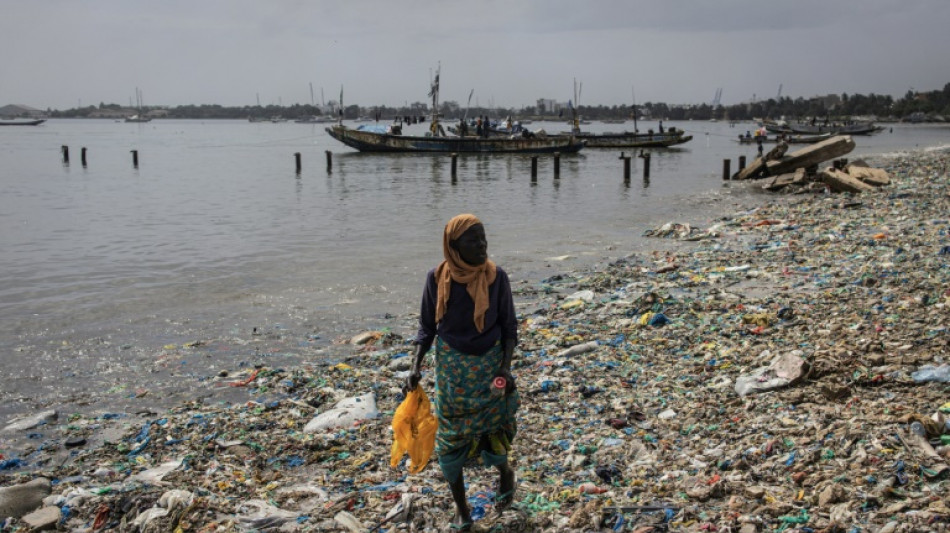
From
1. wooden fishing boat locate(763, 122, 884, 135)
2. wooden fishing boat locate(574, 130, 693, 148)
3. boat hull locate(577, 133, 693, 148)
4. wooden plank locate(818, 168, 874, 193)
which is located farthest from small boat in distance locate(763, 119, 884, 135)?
wooden plank locate(818, 168, 874, 193)

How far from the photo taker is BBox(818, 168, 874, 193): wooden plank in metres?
16.4

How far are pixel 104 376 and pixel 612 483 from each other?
17.2ft

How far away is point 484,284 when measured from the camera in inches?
131

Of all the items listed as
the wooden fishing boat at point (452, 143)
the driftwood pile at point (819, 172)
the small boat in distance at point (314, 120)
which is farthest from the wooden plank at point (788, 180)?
the small boat in distance at point (314, 120)

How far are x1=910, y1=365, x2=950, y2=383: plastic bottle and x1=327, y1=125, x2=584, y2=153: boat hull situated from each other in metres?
38.9

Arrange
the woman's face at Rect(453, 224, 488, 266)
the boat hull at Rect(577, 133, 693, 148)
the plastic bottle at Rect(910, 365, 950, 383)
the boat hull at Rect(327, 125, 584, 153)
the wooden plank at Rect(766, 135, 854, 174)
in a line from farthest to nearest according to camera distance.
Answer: the boat hull at Rect(577, 133, 693, 148), the boat hull at Rect(327, 125, 584, 153), the wooden plank at Rect(766, 135, 854, 174), the plastic bottle at Rect(910, 365, 950, 383), the woman's face at Rect(453, 224, 488, 266)

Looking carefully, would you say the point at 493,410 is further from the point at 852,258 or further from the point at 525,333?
the point at 852,258

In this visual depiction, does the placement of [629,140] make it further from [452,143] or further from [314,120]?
[314,120]

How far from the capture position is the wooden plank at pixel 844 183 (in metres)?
16.4

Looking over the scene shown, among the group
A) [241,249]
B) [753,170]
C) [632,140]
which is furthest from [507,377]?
[632,140]

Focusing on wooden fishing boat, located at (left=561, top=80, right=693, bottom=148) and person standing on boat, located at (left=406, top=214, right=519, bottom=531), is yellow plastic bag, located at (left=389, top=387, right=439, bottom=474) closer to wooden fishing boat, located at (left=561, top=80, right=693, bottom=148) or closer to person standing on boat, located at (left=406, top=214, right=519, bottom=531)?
person standing on boat, located at (left=406, top=214, right=519, bottom=531)

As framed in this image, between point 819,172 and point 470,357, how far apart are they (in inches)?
802

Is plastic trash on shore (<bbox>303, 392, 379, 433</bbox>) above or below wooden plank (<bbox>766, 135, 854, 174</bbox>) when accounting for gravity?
below

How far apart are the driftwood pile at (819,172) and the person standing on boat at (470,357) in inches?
614
